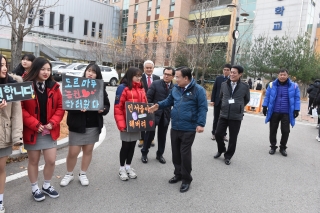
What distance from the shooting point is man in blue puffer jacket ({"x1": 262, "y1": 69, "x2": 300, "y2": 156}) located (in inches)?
232

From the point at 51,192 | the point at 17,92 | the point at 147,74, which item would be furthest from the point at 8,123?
the point at 147,74

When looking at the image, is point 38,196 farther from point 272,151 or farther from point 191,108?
point 272,151

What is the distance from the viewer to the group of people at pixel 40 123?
114 inches

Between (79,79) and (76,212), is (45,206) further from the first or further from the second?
(79,79)

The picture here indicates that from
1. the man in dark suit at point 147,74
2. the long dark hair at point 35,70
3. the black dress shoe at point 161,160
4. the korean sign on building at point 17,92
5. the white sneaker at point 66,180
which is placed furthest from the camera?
the man in dark suit at point 147,74

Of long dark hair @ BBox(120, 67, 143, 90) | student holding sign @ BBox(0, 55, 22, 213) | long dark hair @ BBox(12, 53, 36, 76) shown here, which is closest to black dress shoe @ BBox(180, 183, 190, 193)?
long dark hair @ BBox(120, 67, 143, 90)

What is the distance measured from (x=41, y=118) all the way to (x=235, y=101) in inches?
142

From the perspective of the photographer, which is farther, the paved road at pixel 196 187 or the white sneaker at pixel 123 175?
the white sneaker at pixel 123 175

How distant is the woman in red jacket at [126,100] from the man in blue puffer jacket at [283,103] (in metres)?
3.46

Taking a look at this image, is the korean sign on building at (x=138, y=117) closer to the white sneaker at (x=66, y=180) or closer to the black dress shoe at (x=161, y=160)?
the black dress shoe at (x=161, y=160)

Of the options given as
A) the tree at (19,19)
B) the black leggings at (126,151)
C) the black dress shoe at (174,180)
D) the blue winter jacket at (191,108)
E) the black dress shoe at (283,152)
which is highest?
the tree at (19,19)

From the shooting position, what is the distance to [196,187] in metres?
4.08

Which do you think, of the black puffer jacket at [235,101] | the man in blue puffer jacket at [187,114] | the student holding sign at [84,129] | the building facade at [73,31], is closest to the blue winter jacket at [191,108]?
the man in blue puffer jacket at [187,114]

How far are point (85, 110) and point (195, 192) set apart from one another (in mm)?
2009
